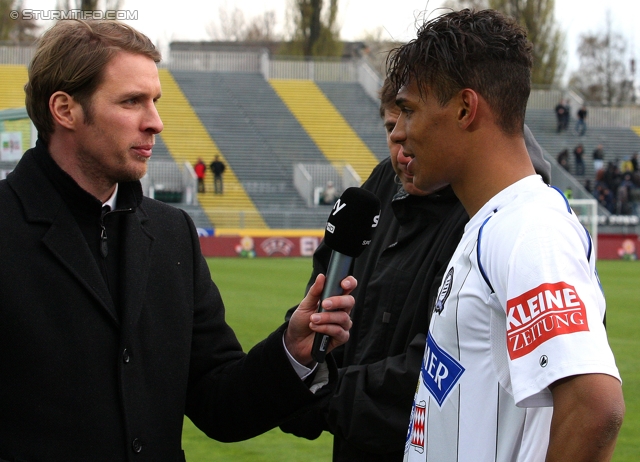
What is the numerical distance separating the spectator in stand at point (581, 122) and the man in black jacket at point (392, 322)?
35103 mm

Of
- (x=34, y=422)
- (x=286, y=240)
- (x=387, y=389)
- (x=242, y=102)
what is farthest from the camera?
(x=242, y=102)

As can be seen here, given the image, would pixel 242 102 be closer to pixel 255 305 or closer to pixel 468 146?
pixel 255 305

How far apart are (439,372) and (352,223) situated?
0.52 m

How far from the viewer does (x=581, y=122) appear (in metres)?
37.2

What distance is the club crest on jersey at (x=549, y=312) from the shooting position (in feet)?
6.11

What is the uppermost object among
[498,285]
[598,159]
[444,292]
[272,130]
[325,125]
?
[498,285]

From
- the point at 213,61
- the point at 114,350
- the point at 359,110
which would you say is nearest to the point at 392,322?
A: the point at 114,350

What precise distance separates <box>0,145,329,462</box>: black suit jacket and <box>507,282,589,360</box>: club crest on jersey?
1.00m

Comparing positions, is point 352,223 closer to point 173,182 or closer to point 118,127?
point 118,127

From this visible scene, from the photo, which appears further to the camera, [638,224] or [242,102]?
[242,102]

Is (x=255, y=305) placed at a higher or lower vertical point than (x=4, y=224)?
lower

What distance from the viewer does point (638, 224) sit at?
28922mm

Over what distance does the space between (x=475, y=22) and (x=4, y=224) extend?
139 cm

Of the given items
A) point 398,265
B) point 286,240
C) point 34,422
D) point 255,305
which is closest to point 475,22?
point 398,265
